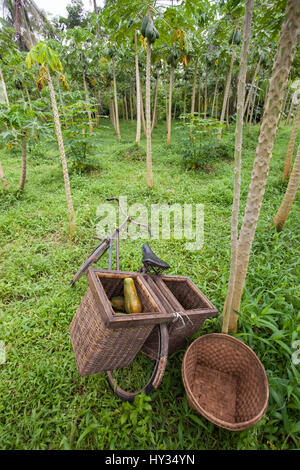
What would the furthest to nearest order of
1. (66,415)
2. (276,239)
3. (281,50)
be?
(276,239) → (66,415) → (281,50)

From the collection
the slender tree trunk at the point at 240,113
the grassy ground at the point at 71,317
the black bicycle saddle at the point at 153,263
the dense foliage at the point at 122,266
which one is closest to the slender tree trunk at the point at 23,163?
the dense foliage at the point at 122,266

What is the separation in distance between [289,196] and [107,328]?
341cm

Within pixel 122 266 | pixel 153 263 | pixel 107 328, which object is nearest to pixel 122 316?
pixel 107 328

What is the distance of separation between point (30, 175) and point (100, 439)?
7.12m

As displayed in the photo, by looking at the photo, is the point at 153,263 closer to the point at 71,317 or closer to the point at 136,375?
the point at 136,375

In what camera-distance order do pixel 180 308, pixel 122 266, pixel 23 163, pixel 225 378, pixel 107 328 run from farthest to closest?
1. pixel 23 163
2. pixel 122 266
3. pixel 225 378
4. pixel 180 308
5. pixel 107 328

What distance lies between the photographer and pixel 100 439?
1.53 metres

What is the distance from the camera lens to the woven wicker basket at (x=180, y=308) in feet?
5.46

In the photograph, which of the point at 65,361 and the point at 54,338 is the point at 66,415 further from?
the point at 54,338

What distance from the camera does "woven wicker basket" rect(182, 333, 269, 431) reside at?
5.23ft

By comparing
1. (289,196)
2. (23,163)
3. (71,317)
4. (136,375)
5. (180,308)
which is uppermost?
(23,163)

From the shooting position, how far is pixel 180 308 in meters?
1.68

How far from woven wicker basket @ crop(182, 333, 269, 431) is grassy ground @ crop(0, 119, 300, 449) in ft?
0.42
